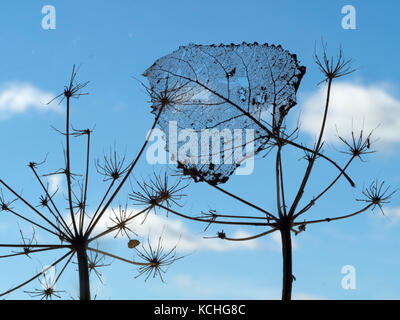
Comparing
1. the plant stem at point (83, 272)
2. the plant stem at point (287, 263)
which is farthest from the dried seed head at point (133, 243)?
the plant stem at point (287, 263)

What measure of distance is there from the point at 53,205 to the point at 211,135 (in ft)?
8.41

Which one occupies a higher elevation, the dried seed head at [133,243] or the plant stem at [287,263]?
the dried seed head at [133,243]

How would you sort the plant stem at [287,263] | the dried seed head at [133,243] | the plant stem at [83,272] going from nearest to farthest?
the plant stem at [287,263], the plant stem at [83,272], the dried seed head at [133,243]

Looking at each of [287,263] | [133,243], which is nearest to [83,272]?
[133,243]

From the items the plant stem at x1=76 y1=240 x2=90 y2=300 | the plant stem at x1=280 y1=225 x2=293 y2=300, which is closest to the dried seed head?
the plant stem at x1=76 y1=240 x2=90 y2=300

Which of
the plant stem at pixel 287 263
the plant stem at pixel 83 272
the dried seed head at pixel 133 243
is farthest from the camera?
the dried seed head at pixel 133 243

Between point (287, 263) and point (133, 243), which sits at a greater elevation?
point (133, 243)

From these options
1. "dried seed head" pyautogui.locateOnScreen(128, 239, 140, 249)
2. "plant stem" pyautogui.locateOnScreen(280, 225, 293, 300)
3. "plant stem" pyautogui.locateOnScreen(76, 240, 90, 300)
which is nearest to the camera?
"plant stem" pyautogui.locateOnScreen(280, 225, 293, 300)

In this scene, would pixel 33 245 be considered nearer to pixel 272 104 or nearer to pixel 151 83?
pixel 151 83

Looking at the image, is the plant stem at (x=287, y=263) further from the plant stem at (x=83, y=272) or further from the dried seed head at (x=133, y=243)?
the plant stem at (x=83, y=272)

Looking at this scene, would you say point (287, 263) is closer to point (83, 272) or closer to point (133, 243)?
point (133, 243)

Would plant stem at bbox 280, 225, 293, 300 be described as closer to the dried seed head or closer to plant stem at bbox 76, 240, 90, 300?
the dried seed head

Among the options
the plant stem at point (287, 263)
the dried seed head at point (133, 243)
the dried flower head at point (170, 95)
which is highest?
the dried flower head at point (170, 95)
